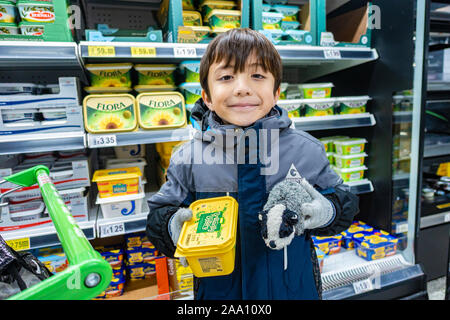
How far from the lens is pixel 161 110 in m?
1.57

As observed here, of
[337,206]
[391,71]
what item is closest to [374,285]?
[337,206]

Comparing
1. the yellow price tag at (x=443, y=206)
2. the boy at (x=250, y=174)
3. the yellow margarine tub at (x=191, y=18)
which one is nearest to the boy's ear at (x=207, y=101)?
the boy at (x=250, y=174)

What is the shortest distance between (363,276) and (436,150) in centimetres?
130

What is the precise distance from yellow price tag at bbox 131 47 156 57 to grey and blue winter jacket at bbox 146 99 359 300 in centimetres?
62

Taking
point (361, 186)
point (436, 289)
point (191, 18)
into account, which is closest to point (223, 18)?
point (191, 18)

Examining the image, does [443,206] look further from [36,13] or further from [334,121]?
[36,13]

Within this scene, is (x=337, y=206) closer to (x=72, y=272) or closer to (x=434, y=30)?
(x=72, y=272)

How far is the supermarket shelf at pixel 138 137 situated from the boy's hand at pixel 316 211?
90 centimetres

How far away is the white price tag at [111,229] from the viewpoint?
148 centimetres

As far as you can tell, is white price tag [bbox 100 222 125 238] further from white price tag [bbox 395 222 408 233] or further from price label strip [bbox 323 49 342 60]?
white price tag [bbox 395 222 408 233]

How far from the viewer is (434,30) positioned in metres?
2.06

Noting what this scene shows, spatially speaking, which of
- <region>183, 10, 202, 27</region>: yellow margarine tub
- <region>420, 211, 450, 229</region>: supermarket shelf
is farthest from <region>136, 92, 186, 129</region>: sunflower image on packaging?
<region>420, 211, 450, 229</region>: supermarket shelf

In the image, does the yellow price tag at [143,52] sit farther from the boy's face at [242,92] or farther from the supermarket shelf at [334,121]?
the supermarket shelf at [334,121]
